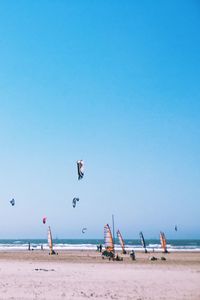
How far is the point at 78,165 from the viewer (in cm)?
2400

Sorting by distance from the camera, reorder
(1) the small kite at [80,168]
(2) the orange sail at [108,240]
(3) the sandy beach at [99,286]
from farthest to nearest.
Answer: (2) the orange sail at [108,240], (1) the small kite at [80,168], (3) the sandy beach at [99,286]

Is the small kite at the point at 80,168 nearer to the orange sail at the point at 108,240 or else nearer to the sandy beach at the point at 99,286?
the sandy beach at the point at 99,286

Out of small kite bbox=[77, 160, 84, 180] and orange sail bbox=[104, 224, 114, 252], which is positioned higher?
small kite bbox=[77, 160, 84, 180]

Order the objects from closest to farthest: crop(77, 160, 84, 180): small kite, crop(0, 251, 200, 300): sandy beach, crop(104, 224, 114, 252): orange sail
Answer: crop(0, 251, 200, 300): sandy beach → crop(77, 160, 84, 180): small kite → crop(104, 224, 114, 252): orange sail

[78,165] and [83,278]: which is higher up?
[78,165]

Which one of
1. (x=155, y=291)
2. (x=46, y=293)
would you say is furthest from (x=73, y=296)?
(x=155, y=291)

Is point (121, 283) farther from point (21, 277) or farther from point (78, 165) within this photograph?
point (78, 165)

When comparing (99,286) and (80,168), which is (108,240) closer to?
(80,168)

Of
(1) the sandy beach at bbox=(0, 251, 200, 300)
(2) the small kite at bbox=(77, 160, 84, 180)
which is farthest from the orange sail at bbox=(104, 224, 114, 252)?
(1) the sandy beach at bbox=(0, 251, 200, 300)

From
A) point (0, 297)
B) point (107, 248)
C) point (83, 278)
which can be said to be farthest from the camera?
point (107, 248)

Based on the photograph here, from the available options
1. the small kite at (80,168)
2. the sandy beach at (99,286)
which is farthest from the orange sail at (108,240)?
the sandy beach at (99,286)

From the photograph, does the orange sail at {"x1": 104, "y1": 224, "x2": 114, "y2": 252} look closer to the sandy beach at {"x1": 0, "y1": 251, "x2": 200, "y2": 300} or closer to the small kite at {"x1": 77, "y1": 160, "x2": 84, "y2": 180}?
the small kite at {"x1": 77, "y1": 160, "x2": 84, "y2": 180}

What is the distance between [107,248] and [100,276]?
1329 cm

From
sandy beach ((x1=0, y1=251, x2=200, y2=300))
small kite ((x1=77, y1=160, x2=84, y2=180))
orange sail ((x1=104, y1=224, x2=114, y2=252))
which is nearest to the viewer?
sandy beach ((x1=0, y1=251, x2=200, y2=300))
